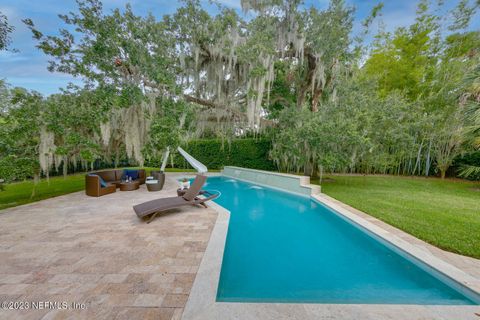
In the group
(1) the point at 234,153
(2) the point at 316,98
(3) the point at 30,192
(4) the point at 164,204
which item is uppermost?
(2) the point at 316,98

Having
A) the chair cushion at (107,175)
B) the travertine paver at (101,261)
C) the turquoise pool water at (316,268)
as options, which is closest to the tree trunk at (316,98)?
the turquoise pool water at (316,268)

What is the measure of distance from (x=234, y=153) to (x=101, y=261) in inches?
458

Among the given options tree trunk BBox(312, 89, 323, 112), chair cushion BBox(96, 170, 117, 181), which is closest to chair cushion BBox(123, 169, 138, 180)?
chair cushion BBox(96, 170, 117, 181)

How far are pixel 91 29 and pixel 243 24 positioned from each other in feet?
17.4

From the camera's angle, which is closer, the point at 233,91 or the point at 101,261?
the point at 101,261

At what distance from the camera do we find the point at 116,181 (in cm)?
793

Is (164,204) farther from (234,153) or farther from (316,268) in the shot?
(234,153)

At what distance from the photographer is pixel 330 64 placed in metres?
8.24

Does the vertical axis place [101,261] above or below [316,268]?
above

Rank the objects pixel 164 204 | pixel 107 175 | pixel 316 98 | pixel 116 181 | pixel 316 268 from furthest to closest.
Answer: pixel 316 98 → pixel 116 181 → pixel 107 175 → pixel 164 204 → pixel 316 268

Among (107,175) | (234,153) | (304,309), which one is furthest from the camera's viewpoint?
(234,153)

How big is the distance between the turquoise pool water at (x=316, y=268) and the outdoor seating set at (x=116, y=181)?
4210 millimetres

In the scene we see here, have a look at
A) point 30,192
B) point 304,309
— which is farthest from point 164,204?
point 30,192

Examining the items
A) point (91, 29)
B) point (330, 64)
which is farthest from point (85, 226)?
point (330, 64)
